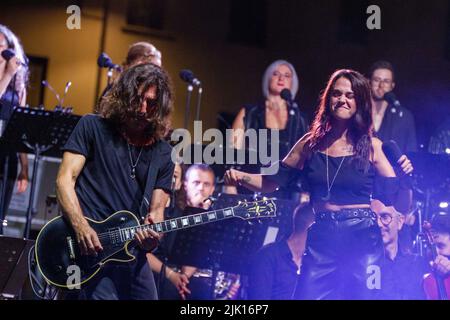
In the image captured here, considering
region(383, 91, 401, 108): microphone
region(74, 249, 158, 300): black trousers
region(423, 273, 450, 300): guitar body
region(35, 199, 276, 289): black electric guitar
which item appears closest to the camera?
region(74, 249, 158, 300): black trousers

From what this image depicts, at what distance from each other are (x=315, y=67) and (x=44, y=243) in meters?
10.2

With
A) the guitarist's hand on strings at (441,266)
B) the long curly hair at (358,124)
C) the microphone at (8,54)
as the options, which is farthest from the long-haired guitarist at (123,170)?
the microphone at (8,54)

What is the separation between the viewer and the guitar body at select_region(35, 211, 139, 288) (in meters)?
4.88

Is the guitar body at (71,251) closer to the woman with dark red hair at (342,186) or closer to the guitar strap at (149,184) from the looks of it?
the guitar strap at (149,184)

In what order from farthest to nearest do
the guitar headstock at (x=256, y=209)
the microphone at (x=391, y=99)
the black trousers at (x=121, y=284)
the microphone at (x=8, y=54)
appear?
the microphone at (x=391, y=99) < the microphone at (x=8, y=54) < the guitar headstock at (x=256, y=209) < the black trousers at (x=121, y=284)

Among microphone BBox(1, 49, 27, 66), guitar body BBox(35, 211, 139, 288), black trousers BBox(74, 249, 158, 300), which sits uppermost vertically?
microphone BBox(1, 49, 27, 66)

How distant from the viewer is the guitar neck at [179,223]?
195 inches

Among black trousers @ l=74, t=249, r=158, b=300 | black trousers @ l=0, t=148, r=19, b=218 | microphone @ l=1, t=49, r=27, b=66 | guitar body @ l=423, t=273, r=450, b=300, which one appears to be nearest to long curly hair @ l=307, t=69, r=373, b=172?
black trousers @ l=74, t=249, r=158, b=300

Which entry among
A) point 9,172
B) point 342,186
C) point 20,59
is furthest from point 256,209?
point 20,59

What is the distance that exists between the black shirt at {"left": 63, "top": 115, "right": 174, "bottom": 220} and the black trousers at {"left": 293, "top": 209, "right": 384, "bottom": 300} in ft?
3.86

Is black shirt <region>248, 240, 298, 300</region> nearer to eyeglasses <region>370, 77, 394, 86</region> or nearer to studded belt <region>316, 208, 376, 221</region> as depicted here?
studded belt <region>316, 208, 376, 221</region>

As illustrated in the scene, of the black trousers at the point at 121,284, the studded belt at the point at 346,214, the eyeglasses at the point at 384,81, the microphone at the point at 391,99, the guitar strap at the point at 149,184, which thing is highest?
the eyeglasses at the point at 384,81

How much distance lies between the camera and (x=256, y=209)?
579cm

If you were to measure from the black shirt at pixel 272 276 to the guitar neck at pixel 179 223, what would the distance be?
1.27 m
